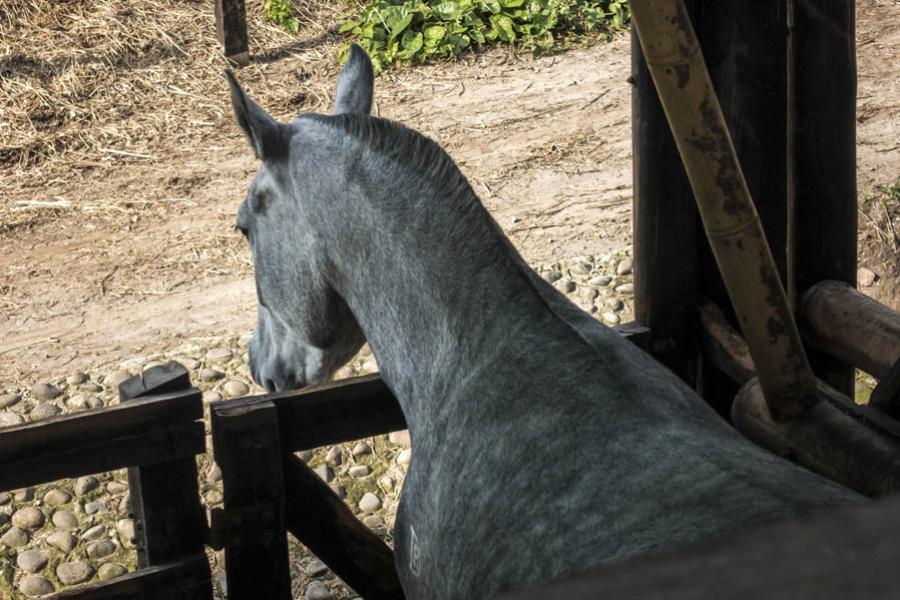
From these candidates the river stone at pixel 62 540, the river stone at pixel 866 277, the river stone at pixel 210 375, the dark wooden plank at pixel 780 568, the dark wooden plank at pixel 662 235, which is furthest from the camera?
the river stone at pixel 866 277

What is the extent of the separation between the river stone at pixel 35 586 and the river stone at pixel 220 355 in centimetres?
158

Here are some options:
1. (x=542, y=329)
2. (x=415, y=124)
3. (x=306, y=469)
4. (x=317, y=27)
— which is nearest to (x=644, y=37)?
(x=542, y=329)

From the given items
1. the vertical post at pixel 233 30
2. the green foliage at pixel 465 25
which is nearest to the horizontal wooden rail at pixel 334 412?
the green foliage at pixel 465 25

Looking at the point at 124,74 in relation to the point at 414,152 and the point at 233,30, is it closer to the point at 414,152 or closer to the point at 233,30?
the point at 233,30

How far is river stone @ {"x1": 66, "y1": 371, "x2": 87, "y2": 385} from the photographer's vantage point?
519 cm

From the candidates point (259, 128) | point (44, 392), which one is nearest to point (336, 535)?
point (259, 128)

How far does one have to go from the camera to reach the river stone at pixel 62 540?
4102mm

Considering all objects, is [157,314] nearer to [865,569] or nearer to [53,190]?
[53,190]

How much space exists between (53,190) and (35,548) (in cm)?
377

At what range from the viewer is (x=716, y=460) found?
70.3 inches

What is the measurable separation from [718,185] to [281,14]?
802cm

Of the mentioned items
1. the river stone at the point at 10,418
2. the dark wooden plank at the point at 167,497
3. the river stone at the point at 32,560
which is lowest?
the river stone at the point at 32,560

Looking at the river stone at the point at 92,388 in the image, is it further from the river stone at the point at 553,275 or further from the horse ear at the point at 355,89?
the horse ear at the point at 355,89

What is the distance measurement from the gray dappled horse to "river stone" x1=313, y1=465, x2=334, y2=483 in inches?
69.5
